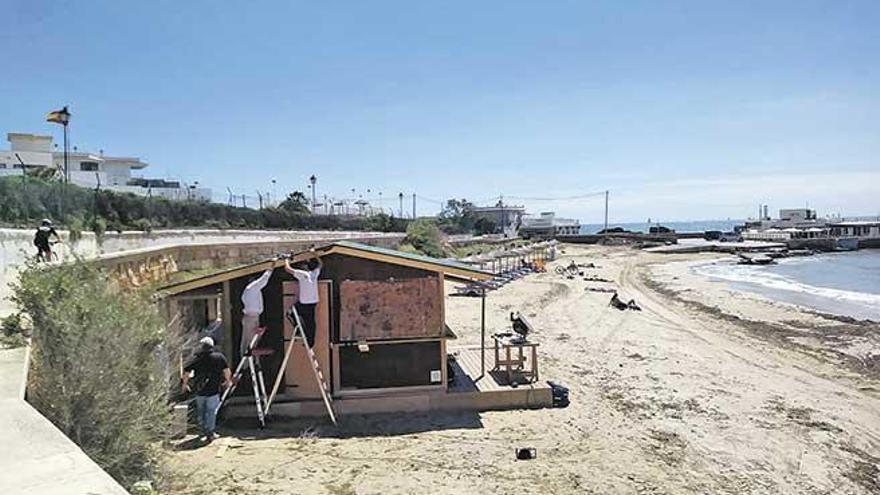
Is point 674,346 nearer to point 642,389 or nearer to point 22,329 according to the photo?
point 642,389

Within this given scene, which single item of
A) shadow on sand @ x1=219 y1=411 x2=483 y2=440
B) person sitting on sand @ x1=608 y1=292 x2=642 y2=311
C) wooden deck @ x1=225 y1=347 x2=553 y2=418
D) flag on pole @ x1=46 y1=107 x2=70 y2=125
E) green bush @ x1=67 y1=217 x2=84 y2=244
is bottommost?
person sitting on sand @ x1=608 y1=292 x2=642 y2=311

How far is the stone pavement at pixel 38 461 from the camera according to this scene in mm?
3051

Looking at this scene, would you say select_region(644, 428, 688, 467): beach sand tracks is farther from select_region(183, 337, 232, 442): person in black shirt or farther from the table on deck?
select_region(183, 337, 232, 442): person in black shirt

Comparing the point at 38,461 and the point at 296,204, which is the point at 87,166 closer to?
the point at 296,204

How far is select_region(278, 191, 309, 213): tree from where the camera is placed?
49.5 metres

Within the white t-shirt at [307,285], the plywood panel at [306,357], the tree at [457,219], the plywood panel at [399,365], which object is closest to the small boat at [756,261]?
the tree at [457,219]

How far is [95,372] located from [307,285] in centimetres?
451

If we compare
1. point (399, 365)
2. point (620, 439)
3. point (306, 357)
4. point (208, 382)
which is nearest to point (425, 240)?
point (399, 365)

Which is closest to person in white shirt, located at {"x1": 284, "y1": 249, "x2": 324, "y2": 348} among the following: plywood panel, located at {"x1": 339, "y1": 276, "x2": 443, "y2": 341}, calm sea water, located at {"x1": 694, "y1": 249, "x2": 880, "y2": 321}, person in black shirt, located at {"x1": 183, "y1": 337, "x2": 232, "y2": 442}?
plywood panel, located at {"x1": 339, "y1": 276, "x2": 443, "y2": 341}

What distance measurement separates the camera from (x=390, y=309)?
1043cm

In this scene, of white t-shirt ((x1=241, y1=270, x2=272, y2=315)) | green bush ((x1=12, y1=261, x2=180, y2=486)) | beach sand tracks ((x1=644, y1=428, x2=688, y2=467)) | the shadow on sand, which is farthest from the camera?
white t-shirt ((x1=241, y1=270, x2=272, y2=315))

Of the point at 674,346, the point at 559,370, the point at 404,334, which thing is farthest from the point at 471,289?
the point at 404,334

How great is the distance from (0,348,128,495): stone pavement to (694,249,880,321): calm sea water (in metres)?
26.8

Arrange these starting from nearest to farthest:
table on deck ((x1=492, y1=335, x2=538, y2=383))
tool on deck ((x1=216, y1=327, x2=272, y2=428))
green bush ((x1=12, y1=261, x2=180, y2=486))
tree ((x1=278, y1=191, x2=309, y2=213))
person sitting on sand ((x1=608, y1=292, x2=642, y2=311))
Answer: green bush ((x1=12, y1=261, x2=180, y2=486)), tool on deck ((x1=216, y1=327, x2=272, y2=428)), table on deck ((x1=492, y1=335, x2=538, y2=383)), person sitting on sand ((x1=608, y1=292, x2=642, y2=311)), tree ((x1=278, y1=191, x2=309, y2=213))
